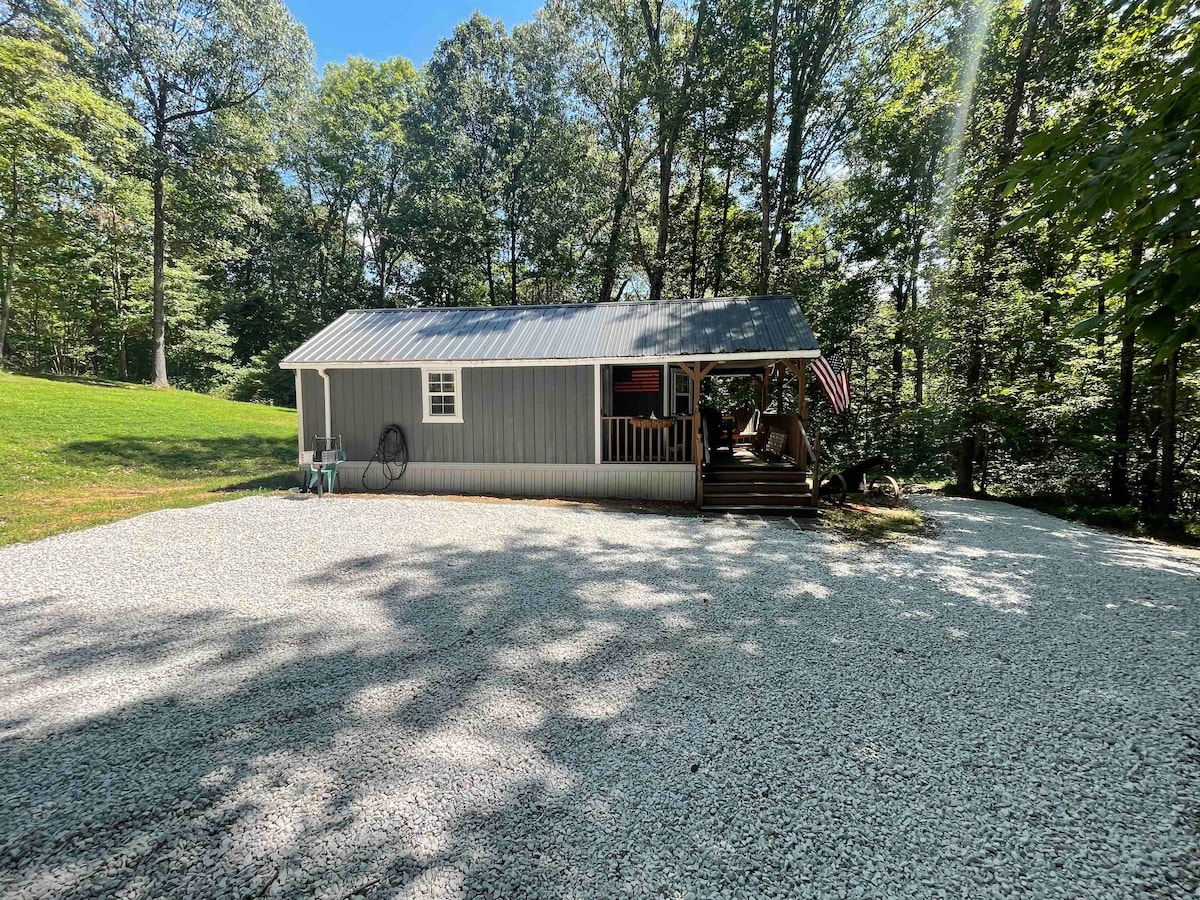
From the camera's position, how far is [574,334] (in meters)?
9.41

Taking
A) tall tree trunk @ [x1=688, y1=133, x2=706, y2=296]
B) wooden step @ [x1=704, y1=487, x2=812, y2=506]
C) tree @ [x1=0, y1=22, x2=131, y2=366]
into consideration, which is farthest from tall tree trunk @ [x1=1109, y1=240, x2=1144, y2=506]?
tree @ [x1=0, y1=22, x2=131, y2=366]

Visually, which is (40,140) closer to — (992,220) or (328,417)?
(328,417)

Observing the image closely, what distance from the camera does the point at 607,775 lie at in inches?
90.7

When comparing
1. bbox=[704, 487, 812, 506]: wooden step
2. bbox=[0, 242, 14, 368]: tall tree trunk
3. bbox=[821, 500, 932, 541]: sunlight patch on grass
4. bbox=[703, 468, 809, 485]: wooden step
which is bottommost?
bbox=[821, 500, 932, 541]: sunlight patch on grass

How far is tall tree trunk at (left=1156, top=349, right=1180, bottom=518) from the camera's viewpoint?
8180mm

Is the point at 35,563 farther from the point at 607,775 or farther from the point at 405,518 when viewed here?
the point at 607,775

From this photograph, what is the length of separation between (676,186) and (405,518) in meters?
18.4

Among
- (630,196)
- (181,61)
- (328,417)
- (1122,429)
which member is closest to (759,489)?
(1122,429)

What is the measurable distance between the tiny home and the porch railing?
25 millimetres

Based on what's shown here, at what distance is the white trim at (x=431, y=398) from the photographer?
355 inches

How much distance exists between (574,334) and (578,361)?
4.05 feet

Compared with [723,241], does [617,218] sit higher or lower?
higher

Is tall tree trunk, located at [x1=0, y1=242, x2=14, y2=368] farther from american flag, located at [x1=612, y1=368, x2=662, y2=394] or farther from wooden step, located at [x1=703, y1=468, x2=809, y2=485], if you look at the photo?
wooden step, located at [x1=703, y1=468, x2=809, y2=485]

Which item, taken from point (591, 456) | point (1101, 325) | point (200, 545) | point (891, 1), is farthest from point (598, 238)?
point (1101, 325)
